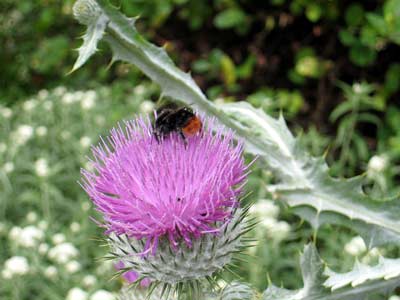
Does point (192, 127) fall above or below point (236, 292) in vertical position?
above

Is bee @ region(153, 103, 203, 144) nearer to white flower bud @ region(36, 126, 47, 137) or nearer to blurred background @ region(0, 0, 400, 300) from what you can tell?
blurred background @ region(0, 0, 400, 300)

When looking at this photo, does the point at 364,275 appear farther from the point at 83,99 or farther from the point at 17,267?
the point at 83,99

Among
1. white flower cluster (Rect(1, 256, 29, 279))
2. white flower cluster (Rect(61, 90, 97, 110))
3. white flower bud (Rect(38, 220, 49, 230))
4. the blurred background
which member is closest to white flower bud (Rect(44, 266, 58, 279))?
the blurred background

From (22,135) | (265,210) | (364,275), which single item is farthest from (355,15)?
(364,275)

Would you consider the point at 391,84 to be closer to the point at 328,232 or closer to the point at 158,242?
the point at 328,232

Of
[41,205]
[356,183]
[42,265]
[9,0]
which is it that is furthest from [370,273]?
[9,0]

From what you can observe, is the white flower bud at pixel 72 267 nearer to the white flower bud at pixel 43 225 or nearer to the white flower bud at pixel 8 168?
the white flower bud at pixel 43 225
